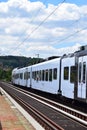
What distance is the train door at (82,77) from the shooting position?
2398cm

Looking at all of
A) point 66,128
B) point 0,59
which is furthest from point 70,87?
point 0,59

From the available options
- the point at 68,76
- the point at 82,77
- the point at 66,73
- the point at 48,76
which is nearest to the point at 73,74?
the point at 68,76

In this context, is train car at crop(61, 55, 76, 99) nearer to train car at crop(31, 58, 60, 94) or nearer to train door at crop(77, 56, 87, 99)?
train door at crop(77, 56, 87, 99)

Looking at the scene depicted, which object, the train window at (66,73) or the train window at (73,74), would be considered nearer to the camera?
the train window at (73,74)

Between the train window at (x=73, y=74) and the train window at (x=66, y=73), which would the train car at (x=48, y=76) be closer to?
the train window at (x=66, y=73)

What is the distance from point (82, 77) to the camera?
2453cm

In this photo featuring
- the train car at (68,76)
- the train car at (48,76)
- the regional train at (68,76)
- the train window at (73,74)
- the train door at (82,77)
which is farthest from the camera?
the train car at (48,76)

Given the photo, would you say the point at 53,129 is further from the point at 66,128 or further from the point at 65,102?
the point at 65,102

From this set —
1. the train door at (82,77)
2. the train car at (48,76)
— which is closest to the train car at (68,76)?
the train door at (82,77)

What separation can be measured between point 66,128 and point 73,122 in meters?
2.21

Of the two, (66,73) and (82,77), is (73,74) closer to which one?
(82,77)

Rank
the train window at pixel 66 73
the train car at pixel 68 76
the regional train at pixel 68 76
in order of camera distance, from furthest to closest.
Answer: the train window at pixel 66 73, the train car at pixel 68 76, the regional train at pixel 68 76

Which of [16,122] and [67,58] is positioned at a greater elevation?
[67,58]

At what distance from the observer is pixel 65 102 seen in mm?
33281
